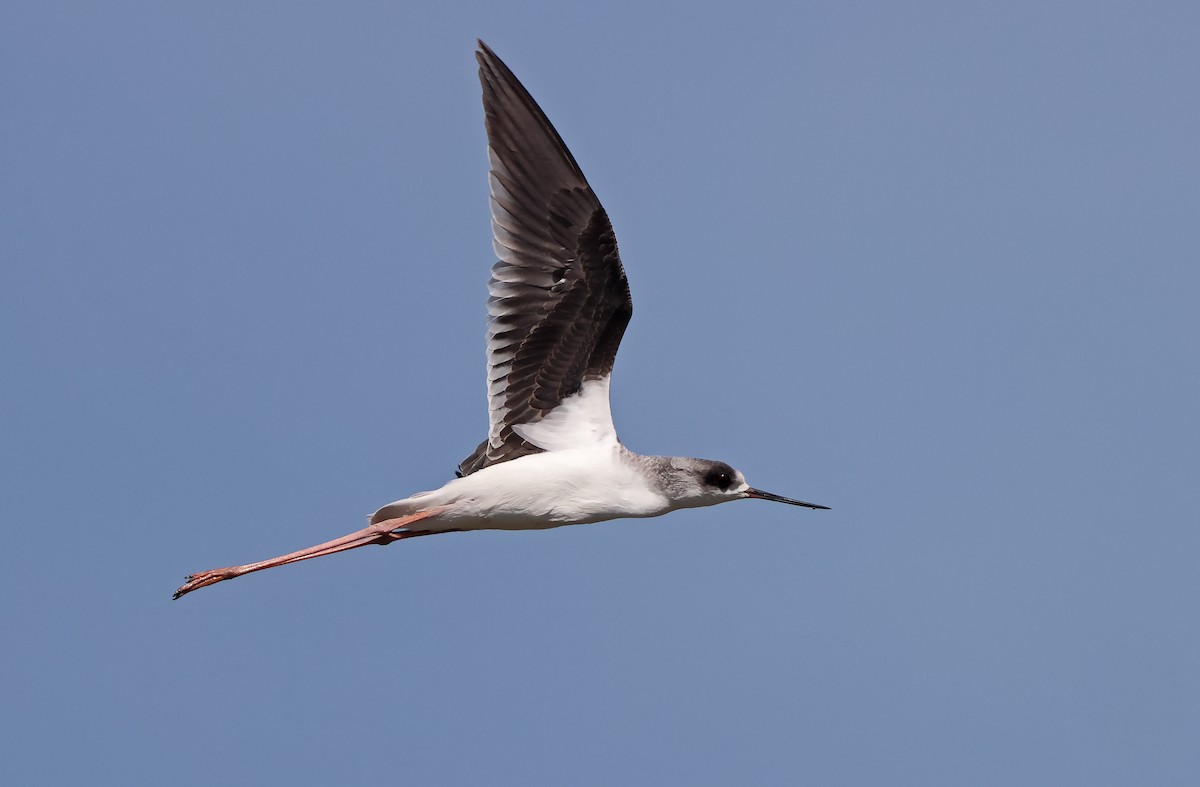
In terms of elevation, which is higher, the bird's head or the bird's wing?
the bird's wing

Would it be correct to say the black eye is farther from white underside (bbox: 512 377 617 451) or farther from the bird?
white underside (bbox: 512 377 617 451)

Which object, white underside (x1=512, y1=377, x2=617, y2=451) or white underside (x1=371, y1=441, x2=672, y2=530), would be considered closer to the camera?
white underside (x1=371, y1=441, x2=672, y2=530)

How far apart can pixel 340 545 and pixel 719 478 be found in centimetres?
285

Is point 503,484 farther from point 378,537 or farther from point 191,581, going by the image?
point 191,581

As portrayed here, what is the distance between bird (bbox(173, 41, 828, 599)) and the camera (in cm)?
1633

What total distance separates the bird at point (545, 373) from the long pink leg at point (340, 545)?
0.01 m

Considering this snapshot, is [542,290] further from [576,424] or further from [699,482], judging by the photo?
[699,482]

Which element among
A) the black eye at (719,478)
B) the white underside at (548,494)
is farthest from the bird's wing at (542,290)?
the black eye at (719,478)

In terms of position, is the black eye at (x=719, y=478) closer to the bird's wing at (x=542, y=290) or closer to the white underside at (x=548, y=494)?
the white underside at (x=548, y=494)

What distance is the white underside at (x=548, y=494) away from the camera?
53.6ft

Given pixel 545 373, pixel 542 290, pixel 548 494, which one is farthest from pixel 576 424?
pixel 542 290

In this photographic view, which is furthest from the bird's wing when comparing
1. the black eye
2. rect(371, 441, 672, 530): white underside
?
the black eye

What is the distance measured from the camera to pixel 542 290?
16.5m

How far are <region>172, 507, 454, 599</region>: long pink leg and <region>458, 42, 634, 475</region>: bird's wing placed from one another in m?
0.79
